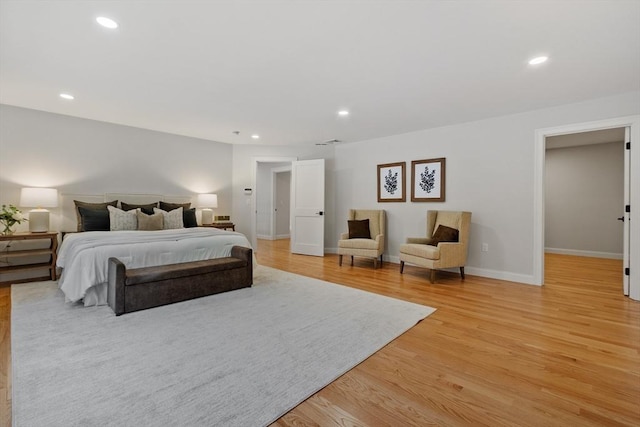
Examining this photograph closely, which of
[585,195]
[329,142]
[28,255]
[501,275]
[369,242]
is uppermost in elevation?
[329,142]

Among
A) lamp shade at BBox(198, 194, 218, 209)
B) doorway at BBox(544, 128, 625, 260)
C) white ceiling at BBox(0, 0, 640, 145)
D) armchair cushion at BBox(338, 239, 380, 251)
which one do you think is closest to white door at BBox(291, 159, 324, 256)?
armchair cushion at BBox(338, 239, 380, 251)

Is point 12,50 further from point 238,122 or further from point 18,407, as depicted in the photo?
point 18,407

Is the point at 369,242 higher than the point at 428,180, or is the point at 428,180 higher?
the point at 428,180

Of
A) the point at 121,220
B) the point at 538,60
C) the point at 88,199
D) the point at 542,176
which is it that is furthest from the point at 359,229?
the point at 88,199

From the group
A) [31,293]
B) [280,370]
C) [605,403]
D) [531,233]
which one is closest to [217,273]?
[280,370]

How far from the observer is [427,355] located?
2119 mm

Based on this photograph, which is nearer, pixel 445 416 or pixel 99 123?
pixel 445 416

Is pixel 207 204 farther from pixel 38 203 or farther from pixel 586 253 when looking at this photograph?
pixel 586 253

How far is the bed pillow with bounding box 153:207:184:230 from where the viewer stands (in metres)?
4.78

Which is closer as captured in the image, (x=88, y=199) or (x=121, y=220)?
(x=121, y=220)

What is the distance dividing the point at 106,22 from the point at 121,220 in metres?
2.94

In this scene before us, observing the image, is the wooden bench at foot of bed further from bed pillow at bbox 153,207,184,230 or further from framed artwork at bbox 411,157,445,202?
framed artwork at bbox 411,157,445,202

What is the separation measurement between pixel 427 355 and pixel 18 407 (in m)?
2.36

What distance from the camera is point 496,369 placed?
76.4 inches
